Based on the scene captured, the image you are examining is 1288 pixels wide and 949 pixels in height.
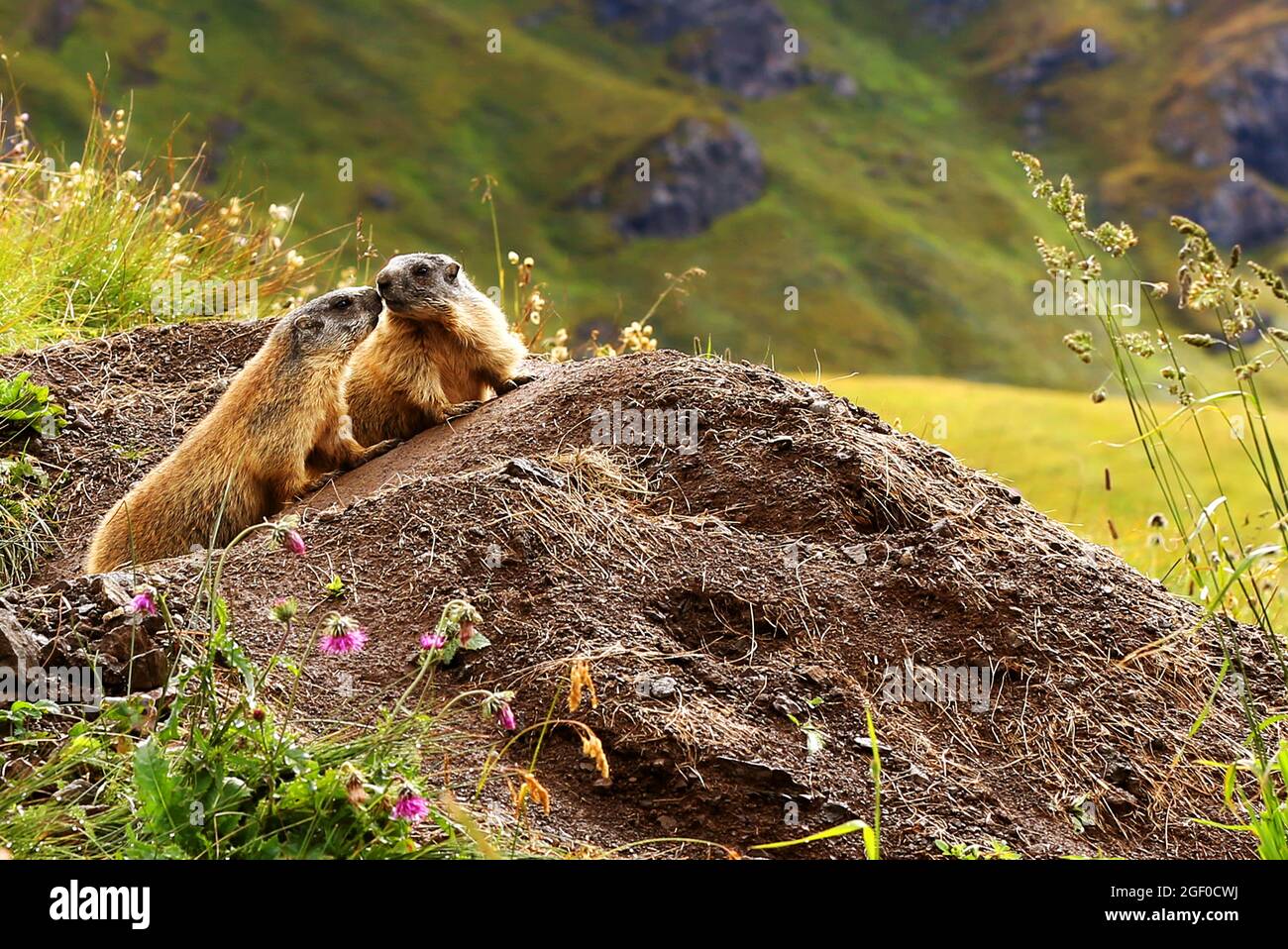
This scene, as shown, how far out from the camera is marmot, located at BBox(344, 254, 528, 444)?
6859 mm

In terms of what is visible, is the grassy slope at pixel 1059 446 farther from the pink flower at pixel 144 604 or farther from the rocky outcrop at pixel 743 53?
the rocky outcrop at pixel 743 53

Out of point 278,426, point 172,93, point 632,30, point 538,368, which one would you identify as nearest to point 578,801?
point 278,426

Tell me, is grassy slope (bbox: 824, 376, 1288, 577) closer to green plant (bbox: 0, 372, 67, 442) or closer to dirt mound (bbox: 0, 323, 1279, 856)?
dirt mound (bbox: 0, 323, 1279, 856)

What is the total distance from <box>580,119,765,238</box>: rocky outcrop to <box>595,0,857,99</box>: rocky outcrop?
24.3 metres

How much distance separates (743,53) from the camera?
541 ft

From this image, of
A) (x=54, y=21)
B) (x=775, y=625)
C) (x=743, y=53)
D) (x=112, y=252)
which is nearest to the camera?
(x=775, y=625)

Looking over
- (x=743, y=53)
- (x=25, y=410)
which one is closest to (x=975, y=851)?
(x=25, y=410)

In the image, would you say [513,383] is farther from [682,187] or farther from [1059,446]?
[682,187]

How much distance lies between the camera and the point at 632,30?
170250mm

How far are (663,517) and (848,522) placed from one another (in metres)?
0.80

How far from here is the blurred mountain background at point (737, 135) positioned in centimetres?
12688

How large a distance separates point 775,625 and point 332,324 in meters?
3.23
